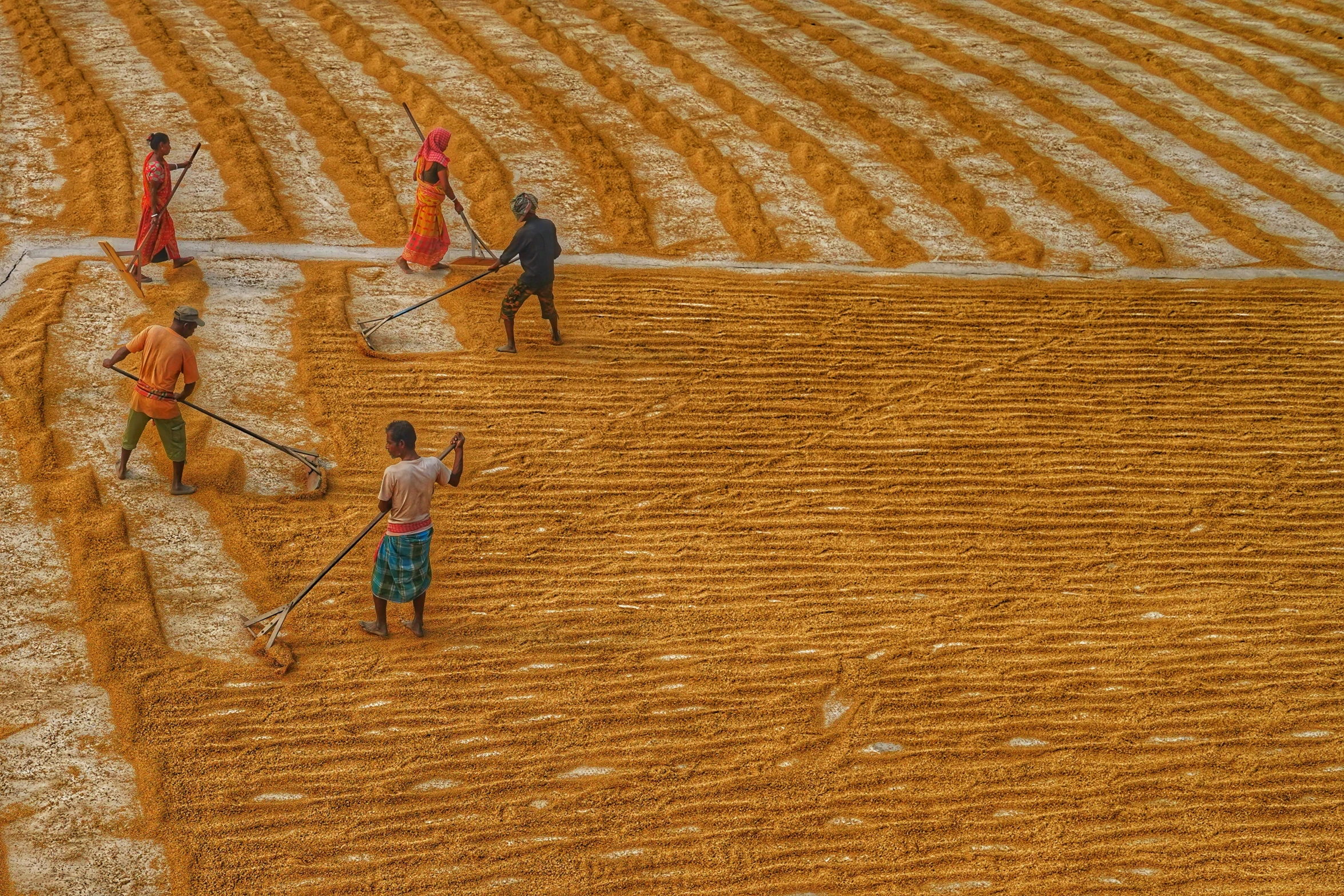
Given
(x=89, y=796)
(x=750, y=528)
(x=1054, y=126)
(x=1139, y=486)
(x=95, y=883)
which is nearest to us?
(x=95, y=883)

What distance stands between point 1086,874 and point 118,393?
7560 mm

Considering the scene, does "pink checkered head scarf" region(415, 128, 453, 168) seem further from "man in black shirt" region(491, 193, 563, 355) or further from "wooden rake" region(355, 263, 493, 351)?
"man in black shirt" region(491, 193, 563, 355)


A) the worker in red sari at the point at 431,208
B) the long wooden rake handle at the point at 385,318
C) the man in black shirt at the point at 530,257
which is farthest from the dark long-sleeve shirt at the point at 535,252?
the worker in red sari at the point at 431,208

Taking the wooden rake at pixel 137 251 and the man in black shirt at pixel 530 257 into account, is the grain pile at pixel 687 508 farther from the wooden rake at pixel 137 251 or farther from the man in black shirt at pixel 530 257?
the man in black shirt at pixel 530 257

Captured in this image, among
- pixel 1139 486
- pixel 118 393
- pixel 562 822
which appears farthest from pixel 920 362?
pixel 118 393

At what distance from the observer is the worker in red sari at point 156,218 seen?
10.3m

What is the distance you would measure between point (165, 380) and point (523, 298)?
10.4ft

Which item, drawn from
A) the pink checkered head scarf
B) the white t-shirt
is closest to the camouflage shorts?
the pink checkered head scarf

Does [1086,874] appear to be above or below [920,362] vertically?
below

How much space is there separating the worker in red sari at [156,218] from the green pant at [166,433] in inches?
116

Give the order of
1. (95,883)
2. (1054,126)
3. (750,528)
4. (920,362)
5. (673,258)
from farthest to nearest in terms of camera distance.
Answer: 1. (1054,126)
2. (673,258)
3. (920,362)
4. (750,528)
5. (95,883)

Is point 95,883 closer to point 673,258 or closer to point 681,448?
point 681,448

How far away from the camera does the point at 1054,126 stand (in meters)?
15.8

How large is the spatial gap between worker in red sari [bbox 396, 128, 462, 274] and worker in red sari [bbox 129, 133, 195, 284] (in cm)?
201
